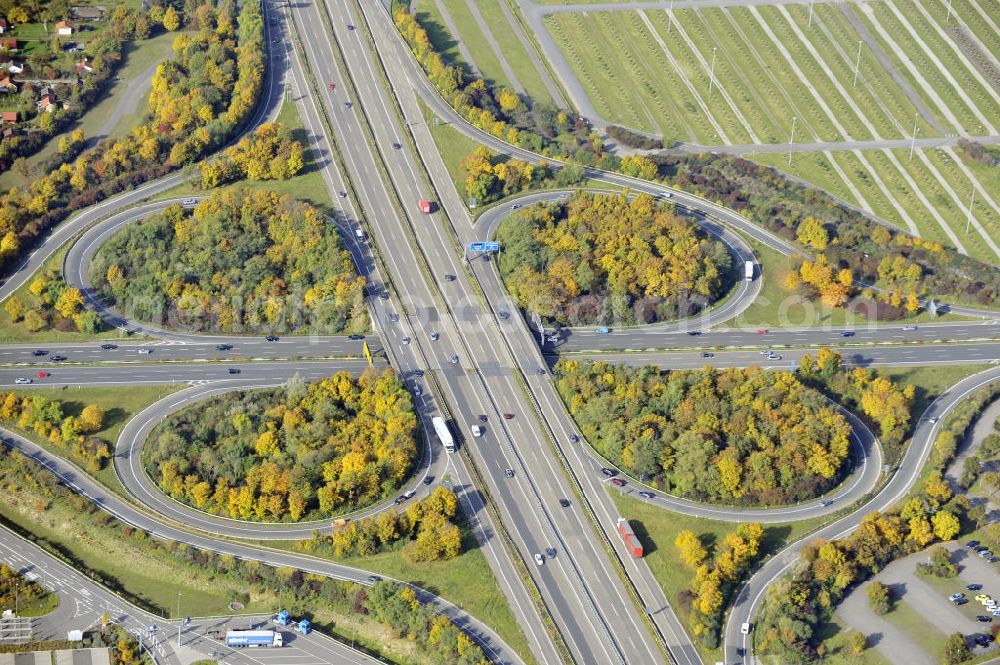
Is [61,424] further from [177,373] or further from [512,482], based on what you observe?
[512,482]

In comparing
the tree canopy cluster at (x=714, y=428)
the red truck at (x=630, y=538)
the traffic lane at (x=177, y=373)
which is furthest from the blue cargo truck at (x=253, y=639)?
the tree canopy cluster at (x=714, y=428)

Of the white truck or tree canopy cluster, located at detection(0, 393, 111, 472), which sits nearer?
tree canopy cluster, located at detection(0, 393, 111, 472)

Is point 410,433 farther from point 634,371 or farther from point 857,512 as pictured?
point 857,512

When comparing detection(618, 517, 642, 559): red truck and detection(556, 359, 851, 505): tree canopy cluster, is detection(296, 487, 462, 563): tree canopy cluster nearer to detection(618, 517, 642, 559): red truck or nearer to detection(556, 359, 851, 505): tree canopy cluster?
detection(618, 517, 642, 559): red truck

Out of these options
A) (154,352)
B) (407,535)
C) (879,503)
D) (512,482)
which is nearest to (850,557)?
(879,503)

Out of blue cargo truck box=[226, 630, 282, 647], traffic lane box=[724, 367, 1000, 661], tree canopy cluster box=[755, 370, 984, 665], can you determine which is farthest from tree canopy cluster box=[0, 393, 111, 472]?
tree canopy cluster box=[755, 370, 984, 665]

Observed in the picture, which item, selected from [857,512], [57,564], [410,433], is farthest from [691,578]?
[57,564]
